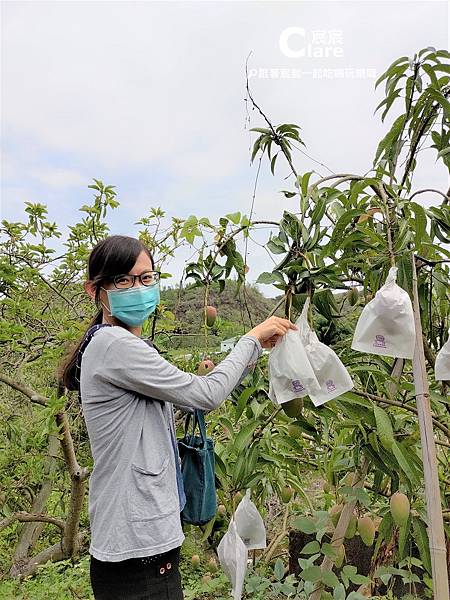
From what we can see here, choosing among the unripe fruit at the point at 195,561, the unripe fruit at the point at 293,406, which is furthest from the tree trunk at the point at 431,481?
the unripe fruit at the point at 195,561

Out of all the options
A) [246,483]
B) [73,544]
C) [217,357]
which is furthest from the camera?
[73,544]

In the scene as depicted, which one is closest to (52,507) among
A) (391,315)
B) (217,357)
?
(217,357)

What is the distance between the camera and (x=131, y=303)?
128cm

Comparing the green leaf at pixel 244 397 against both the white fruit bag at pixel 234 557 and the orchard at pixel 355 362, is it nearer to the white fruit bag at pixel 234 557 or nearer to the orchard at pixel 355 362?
the orchard at pixel 355 362

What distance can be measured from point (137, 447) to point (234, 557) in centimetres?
47

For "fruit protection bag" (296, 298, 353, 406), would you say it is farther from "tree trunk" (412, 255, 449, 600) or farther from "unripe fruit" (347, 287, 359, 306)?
"unripe fruit" (347, 287, 359, 306)

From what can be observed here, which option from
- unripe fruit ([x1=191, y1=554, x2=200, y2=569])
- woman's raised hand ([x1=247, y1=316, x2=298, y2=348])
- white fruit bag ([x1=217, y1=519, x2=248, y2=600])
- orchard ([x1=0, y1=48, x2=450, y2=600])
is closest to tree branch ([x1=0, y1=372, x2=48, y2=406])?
orchard ([x1=0, y1=48, x2=450, y2=600])

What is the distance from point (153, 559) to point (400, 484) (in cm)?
61

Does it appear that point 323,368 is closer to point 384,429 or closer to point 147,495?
point 384,429

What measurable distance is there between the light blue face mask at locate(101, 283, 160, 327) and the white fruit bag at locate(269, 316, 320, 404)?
292mm

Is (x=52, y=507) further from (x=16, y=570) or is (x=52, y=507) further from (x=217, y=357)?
(x=217, y=357)

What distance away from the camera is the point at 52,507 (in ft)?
12.5

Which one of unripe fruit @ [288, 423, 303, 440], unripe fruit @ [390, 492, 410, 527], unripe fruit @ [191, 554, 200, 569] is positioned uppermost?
unripe fruit @ [288, 423, 303, 440]

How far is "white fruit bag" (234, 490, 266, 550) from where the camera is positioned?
1498 mm
